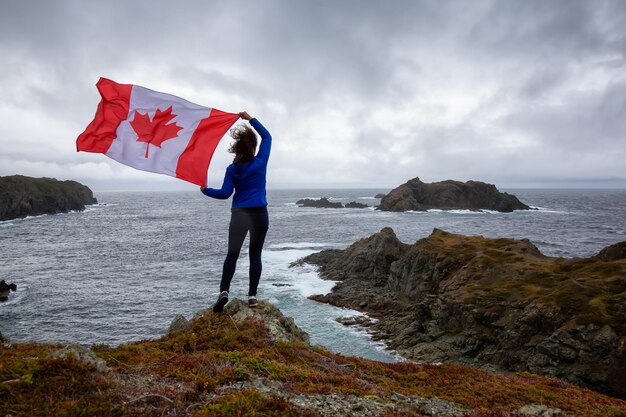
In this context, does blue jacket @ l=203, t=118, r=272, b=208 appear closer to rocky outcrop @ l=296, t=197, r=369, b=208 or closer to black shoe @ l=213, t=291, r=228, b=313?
black shoe @ l=213, t=291, r=228, b=313

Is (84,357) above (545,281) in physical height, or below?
above

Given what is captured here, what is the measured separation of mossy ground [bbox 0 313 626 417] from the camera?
4.88 meters

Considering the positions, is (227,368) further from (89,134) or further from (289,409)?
(89,134)

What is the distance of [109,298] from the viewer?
1496 inches

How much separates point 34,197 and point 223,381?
15676 cm

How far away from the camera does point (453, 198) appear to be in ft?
469

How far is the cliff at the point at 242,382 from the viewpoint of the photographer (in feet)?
16.2

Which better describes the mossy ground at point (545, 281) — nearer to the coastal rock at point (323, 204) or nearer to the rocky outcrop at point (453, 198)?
the rocky outcrop at point (453, 198)

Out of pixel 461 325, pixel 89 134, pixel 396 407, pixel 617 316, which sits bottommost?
pixel 461 325

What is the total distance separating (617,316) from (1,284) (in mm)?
52344

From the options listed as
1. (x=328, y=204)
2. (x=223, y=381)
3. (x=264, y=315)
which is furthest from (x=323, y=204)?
(x=223, y=381)

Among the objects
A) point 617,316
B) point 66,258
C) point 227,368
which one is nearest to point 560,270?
point 617,316

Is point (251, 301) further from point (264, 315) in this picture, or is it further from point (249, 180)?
point (249, 180)

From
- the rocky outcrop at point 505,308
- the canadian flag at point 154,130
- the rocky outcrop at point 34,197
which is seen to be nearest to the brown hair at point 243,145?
the canadian flag at point 154,130
